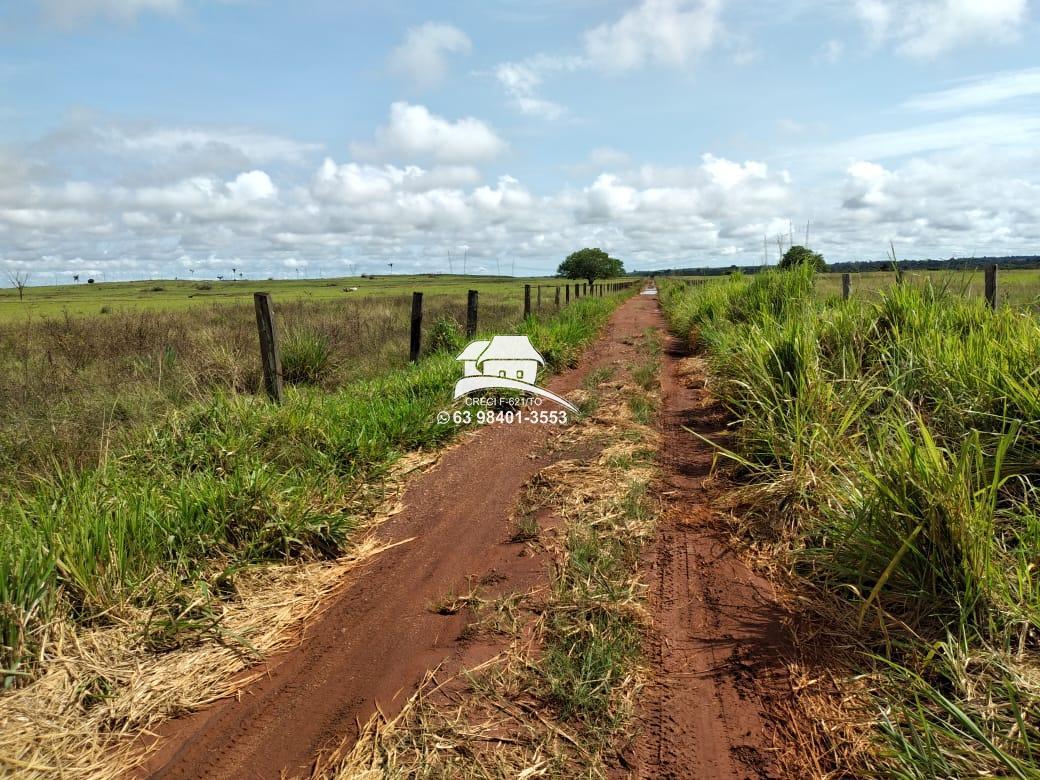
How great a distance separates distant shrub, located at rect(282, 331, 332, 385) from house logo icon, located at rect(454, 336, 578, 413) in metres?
2.20

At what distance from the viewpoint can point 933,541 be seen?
2.73 meters

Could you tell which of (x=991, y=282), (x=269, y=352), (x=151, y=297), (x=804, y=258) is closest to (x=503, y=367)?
(x=269, y=352)

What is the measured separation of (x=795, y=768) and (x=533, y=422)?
527 cm

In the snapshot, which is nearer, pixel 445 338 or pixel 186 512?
pixel 186 512

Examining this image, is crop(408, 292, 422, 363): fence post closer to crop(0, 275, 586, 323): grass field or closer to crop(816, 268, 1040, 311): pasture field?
crop(816, 268, 1040, 311): pasture field

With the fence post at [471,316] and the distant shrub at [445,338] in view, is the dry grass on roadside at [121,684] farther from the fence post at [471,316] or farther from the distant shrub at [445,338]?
the fence post at [471,316]

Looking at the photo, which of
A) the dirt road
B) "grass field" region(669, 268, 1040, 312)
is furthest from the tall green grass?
the dirt road

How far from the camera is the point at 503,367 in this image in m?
9.34

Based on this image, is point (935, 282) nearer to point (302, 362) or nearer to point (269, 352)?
point (269, 352)

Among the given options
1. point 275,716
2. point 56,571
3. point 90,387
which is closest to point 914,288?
point 275,716

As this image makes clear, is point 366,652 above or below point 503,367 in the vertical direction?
below

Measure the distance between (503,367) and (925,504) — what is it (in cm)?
690

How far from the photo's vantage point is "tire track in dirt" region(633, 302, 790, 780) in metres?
2.21

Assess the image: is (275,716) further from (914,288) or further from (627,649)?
(914,288)
